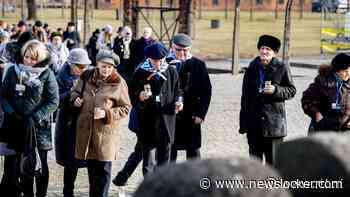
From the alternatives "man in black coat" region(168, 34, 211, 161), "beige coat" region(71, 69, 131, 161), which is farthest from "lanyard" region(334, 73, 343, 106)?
"beige coat" region(71, 69, 131, 161)

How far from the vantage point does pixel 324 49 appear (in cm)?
3691

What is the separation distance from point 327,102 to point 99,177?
2.26 meters

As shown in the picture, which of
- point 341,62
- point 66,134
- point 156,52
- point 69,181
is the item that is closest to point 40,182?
point 69,181

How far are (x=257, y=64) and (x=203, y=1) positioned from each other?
8197 cm

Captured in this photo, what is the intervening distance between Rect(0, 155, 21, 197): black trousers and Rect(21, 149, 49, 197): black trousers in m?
0.08

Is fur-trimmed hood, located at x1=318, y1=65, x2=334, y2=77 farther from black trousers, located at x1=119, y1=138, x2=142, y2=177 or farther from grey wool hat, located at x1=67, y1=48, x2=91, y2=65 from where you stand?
grey wool hat, located at x1=67, y1=48, x2=91, y2=65

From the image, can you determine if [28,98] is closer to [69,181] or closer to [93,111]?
[93,111]

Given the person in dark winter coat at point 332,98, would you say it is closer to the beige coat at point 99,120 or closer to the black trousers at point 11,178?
the beige coat at point 99,120

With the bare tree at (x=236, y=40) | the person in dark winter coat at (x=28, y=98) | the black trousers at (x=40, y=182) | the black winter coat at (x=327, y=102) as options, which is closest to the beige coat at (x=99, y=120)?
the person in dark winter coat at (x=28, y=98)

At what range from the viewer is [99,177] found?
7.59 m

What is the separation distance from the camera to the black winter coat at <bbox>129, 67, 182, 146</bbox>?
27.4 feet

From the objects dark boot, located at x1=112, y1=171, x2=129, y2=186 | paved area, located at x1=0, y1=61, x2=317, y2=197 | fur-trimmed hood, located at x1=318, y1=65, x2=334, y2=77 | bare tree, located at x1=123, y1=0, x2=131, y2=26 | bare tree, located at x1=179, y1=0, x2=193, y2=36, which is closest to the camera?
fur-trimmed hood, located at x1=318, y1=65, x2=334, y2=77

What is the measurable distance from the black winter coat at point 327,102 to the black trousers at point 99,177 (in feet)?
6.56

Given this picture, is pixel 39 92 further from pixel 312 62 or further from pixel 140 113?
pixel 312 62
